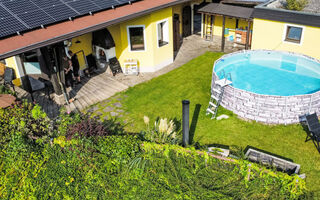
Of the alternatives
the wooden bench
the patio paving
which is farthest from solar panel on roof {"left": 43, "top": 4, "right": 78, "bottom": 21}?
the wooden bench

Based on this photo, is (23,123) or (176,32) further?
(176,32)

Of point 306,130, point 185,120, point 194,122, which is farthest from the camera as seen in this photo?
point 194,122

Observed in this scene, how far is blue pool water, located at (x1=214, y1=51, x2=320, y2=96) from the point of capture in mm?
16375

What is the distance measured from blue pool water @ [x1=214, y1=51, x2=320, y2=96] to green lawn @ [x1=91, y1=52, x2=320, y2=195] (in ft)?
5.77

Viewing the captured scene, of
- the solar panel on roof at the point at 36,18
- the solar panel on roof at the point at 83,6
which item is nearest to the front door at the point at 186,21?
the solar panel on roof at the point at 83,6

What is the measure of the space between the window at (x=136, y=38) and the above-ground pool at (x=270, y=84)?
470cm

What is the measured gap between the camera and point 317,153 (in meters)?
10.9

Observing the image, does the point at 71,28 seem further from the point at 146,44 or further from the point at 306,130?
the point at 306,130

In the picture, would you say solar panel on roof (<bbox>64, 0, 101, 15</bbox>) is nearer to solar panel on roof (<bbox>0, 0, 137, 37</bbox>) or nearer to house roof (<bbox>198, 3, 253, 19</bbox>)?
solar panel on roof (<bbox>0, 0, 137, 37</bbox>)

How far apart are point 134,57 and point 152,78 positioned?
1.75 m

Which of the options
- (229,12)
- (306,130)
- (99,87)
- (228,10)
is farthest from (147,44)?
(306,130)

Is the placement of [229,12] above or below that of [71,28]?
below

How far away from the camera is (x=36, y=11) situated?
12.3 metres

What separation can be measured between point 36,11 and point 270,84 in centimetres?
1301
